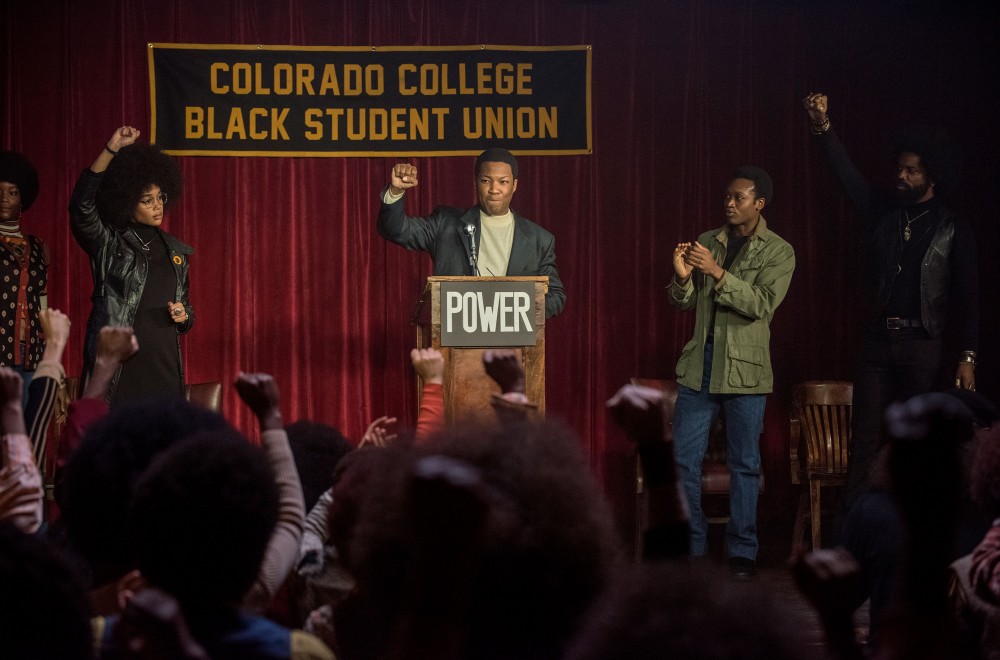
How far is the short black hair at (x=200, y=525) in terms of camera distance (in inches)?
47.6

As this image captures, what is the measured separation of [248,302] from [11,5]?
2.24m

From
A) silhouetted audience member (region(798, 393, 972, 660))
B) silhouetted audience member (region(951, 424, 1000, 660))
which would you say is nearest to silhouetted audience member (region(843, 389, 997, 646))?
A: silhouetted audience member (region(951, 424, 1000, 660))

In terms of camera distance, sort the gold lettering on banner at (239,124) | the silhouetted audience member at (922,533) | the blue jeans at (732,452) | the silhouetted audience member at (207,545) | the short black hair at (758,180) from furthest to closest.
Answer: the gold lettering on banner at (239,124), the short black hair at (758,180), the blue jeans at (732,452), the silhouetted audience member at (207,545), the silhouetted audience member at (922,533)

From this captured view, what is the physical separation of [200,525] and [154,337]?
3573 mm

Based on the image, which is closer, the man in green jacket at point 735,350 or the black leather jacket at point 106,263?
the black leather jacket at point 106,263

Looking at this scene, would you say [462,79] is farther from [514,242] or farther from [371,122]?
[514,242]

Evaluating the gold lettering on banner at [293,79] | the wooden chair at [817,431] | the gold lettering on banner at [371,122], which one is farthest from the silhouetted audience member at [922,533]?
the gold lettering on banner at [293,79]

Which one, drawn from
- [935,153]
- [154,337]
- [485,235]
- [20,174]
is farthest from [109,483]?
[935,153]

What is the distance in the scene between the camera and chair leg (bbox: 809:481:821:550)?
5.12 m

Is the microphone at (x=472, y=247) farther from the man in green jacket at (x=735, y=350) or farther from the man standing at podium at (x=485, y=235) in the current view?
the man in green jacket at (x=735, y=350)

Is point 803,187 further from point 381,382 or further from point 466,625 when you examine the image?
point 466,625

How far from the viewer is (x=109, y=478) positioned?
151cm

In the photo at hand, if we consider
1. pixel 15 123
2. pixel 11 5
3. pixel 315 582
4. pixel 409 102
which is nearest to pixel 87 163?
pixel 15 123

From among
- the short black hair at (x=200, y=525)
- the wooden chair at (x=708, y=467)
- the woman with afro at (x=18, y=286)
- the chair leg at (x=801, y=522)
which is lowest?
the chair leg at (x=801, y=522)
